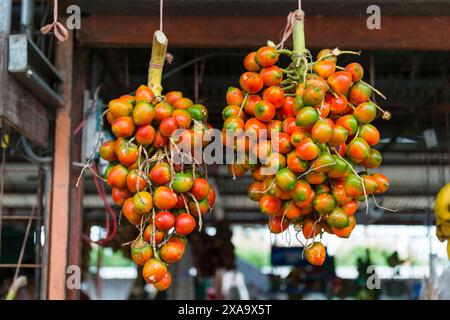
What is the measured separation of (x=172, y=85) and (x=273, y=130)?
2.88m

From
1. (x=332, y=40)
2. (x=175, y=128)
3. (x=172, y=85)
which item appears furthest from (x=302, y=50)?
(x=172, y=85)

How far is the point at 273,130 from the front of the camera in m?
1.73

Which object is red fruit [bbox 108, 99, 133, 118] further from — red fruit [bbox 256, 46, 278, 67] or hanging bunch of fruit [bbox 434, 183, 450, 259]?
hanging bunch of fruit [bbox 434, 183, 450, 259]

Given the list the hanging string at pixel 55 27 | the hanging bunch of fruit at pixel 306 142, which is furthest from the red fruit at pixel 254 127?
the hanging string at pixel 55 27

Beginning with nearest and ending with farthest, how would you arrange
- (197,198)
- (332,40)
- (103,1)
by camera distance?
(197,198) → (103,1) → (332,40)

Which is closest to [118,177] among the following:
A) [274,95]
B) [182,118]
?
[182,118]

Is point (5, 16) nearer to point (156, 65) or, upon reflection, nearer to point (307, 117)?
point (156, 65)

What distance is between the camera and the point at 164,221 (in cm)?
174

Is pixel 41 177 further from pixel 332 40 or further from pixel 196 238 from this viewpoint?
pixel 196 238

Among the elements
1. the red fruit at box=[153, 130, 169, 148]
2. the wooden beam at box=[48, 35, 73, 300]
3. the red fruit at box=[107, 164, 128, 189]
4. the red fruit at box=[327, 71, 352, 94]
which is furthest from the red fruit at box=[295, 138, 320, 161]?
the wooden beam at box=[48, 35, 73, 300]

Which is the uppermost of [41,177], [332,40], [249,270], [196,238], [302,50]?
[332,40]

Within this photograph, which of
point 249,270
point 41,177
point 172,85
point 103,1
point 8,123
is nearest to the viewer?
point 8,123

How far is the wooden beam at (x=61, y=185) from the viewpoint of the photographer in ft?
9.45

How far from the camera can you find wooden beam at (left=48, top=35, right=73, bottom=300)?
9.45ft
